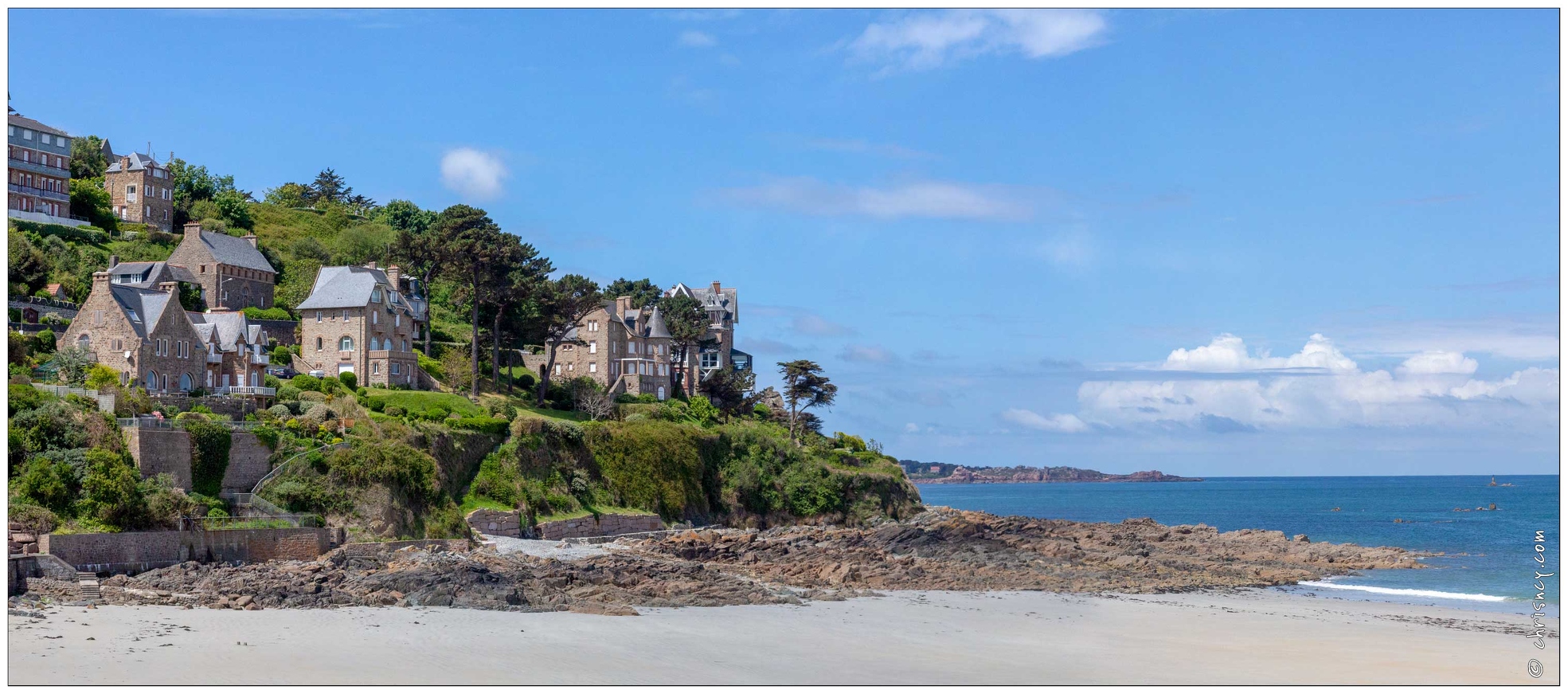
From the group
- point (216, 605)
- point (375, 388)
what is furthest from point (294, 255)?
point (216, 605)

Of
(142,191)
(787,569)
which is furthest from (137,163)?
(787,569)

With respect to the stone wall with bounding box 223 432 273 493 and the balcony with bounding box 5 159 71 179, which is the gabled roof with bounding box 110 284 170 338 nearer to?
the stone wall with bounding box 223 432 273 493

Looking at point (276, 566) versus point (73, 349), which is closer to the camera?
point (276, 566)

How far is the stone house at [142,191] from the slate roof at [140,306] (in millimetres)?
40118

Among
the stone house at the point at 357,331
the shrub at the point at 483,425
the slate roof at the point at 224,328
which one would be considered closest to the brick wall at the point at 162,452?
the shrub at the point at 483,425

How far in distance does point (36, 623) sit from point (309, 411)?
2170cm

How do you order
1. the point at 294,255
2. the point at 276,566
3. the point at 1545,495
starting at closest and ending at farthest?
1. the point at 276,566
2. the point at 294,255
3. the point at 1545,495

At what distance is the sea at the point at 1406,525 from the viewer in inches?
1665

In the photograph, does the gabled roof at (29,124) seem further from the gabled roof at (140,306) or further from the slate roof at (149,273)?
the gabled roof at (140,306)

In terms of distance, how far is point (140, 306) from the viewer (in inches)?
1959

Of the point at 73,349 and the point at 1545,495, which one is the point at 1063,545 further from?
the point at 1545,495

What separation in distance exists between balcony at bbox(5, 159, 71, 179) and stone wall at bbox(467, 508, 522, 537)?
5051 cm

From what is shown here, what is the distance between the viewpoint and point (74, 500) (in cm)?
3328

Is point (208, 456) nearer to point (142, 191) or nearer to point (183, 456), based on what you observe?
point (183, 456)
